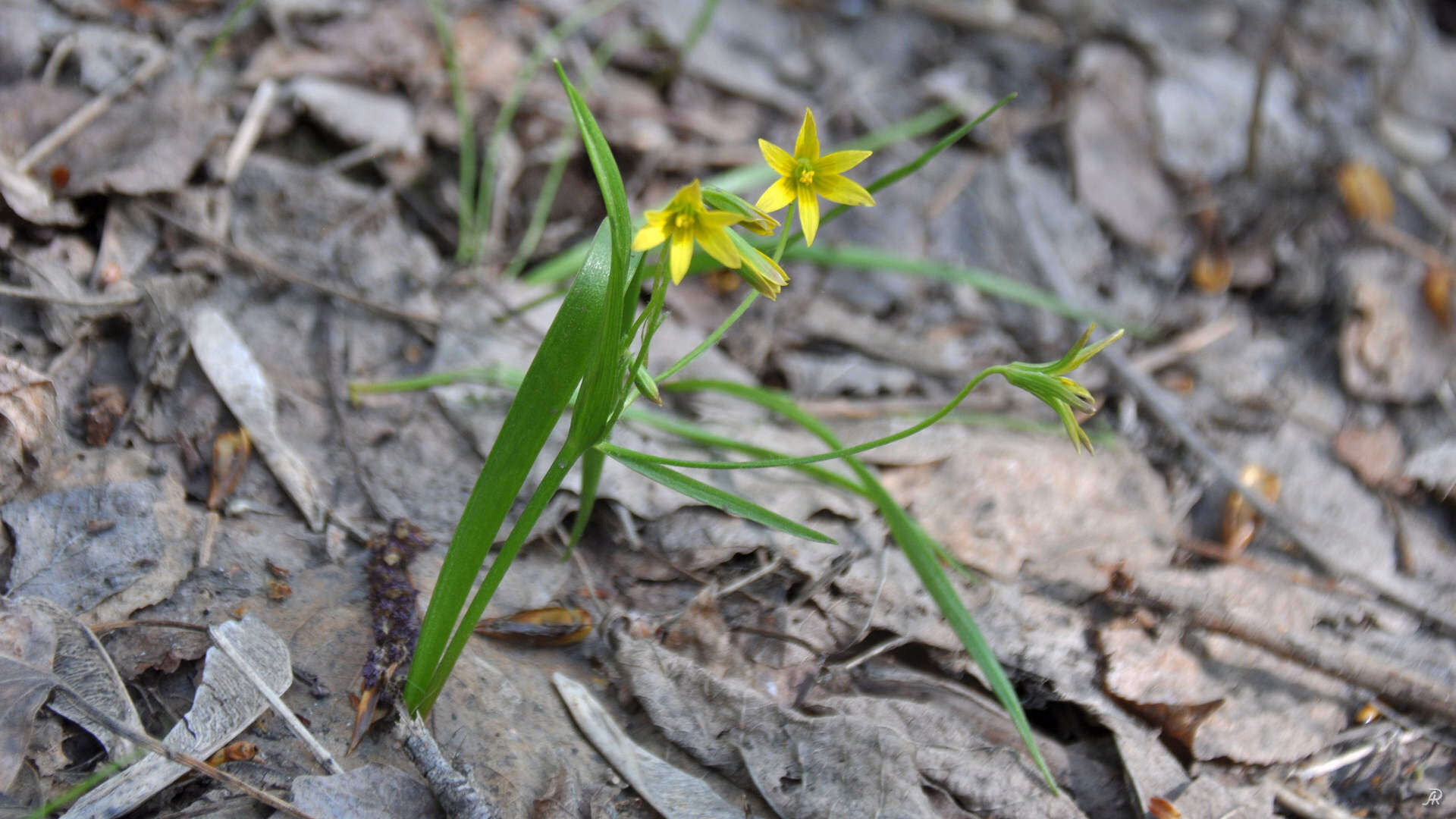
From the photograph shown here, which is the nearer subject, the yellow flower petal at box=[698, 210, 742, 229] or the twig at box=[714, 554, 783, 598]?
the yellow flower petal at box=[698, 210, 742, 229]

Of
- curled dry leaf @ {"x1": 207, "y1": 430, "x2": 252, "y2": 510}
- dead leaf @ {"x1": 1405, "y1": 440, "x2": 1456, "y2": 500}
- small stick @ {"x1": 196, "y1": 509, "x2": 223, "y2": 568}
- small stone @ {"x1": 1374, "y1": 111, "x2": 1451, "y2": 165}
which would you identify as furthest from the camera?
small stone @ {"x1": 1374, "y1": 111, "x2": 1451, "y2": 165}

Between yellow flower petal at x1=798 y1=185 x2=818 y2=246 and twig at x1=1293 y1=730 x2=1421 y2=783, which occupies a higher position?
yellow flower petal at x1=798 y1=185 x2=818 y2=246

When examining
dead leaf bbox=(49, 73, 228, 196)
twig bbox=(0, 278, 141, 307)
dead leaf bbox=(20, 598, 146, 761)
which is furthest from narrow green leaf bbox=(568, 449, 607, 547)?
dead leaf bbox=(49, 73, 228, 196)

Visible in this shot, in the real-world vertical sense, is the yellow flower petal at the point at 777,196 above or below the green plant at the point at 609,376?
above

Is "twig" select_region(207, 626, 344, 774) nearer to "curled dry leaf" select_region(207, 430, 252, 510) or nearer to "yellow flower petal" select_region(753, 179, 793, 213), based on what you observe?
"curled dry leaf" select_region(207, 430, 252, 510)

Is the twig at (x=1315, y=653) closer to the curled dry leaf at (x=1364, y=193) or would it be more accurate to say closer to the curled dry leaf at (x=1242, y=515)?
the curled dry leaf at (x=1242, y=515)

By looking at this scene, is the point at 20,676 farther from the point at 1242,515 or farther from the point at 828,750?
the point at 1242,515

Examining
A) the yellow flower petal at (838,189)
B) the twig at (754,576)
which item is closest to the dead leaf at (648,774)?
the twig at (754,576)

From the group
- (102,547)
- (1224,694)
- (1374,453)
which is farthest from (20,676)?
(1374,453)
